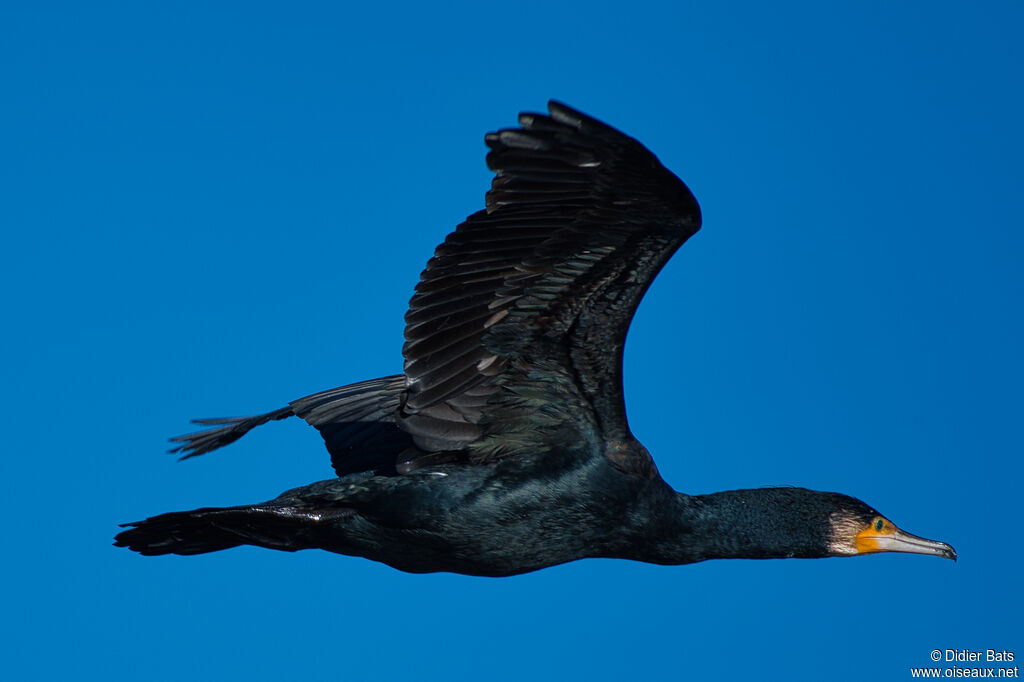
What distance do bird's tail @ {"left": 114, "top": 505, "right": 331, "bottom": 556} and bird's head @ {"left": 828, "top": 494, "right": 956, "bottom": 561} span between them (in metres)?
2.47

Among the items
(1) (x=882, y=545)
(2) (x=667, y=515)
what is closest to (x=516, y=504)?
(2) (x=667, y=515)

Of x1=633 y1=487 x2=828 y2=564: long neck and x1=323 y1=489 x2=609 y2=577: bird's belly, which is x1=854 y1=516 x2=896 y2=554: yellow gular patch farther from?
x1=323 y1=489 x2=609 y2=577: bird's belly

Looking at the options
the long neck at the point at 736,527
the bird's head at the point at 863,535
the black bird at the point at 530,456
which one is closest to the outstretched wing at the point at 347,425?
the black bird at the point at 530,456

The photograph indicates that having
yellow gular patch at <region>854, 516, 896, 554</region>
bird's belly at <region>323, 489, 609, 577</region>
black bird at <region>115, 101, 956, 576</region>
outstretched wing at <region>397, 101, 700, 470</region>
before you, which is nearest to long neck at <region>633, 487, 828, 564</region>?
black bird at <region>115, 101, 956, 576</region>

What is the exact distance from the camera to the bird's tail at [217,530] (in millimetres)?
6031

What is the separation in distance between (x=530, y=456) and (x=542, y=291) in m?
0.82

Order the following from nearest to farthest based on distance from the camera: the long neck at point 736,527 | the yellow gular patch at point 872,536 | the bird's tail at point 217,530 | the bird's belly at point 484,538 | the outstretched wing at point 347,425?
the bird's tail at point 217,530 → the bird's belly at point 484,538 → the long neck at point 736,527 → the yellow gular patch at point 872,536 → the outstretched wing at point 347,425

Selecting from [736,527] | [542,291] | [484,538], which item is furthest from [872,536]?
[542,291]

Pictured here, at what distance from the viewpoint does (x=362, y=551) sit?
6289mm

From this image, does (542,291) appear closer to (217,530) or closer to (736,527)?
(736,527)

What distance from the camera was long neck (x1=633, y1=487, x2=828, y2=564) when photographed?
20.9 feet

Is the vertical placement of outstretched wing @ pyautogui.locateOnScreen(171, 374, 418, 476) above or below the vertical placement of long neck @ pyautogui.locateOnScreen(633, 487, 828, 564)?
above

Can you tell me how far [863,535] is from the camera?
6.57 metres

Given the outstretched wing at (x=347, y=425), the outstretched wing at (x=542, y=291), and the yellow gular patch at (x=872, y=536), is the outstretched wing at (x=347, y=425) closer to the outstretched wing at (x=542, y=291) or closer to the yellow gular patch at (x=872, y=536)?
the outstretched wing at (x=542, y=291)
